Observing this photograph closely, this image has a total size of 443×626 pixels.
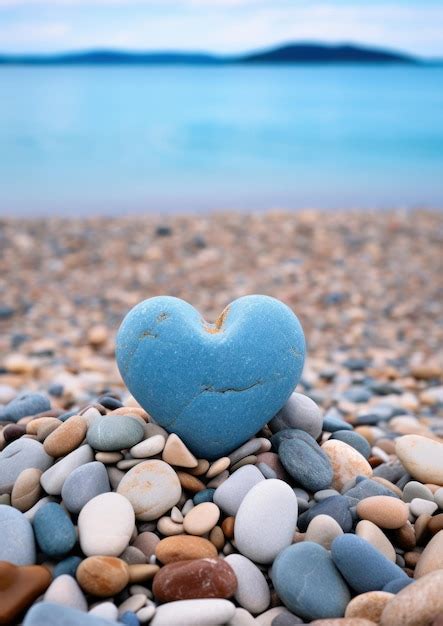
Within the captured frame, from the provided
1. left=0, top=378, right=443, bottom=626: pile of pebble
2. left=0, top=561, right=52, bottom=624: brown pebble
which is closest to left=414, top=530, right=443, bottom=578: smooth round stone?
left=0, top=378, right=443, bottom=626: pile of pebble

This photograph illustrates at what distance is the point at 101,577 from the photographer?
1.88 metres

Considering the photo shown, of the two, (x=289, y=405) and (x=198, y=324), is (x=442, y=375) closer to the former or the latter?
(x=289, y=405)

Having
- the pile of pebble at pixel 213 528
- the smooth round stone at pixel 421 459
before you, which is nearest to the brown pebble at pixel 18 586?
the pile of pebble at pixel 213 528

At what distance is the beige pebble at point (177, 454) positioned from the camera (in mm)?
2256

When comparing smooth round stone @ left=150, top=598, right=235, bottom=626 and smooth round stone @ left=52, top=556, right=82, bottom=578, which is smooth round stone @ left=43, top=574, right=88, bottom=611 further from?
smooth round stone @ left=150, top=598, right=235, bottom=626

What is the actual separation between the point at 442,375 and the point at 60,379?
2.72 metres

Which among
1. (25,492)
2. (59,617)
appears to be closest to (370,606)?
(59,617)

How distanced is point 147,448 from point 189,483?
179mm

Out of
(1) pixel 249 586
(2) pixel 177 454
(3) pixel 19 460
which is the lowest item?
(1) pixel 249 586

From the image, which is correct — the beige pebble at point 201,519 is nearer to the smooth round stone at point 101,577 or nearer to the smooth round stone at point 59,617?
the smooth round stone at point 101,577

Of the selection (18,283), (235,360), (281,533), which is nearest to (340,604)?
(281,533)

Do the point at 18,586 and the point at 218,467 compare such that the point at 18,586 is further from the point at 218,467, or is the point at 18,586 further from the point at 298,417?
the point at 298,417

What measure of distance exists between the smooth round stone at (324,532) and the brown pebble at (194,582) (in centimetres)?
30

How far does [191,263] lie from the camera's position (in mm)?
7645
